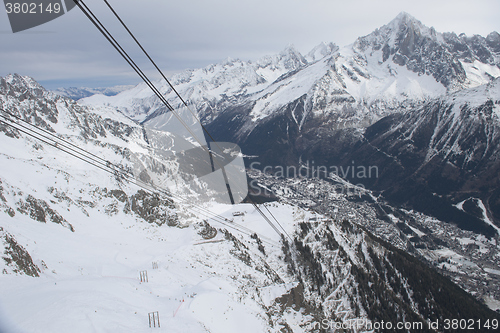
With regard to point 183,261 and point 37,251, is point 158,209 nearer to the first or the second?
point 183,261

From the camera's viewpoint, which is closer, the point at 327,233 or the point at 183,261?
the point at 183,261

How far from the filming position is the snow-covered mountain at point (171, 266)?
996 inches

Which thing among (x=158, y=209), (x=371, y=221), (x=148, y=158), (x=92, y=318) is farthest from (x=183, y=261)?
(x=371, y=221)

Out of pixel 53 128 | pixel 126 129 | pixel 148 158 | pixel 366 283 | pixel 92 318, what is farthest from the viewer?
pixel 126 129

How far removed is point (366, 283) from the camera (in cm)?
6794

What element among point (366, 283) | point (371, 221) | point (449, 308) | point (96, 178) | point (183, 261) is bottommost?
point (371, 221)

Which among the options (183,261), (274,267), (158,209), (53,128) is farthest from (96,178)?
(53,128)

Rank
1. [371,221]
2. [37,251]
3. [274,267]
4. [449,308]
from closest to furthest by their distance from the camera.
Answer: [37,251]
[274,267]
[449,308]
[371,221]

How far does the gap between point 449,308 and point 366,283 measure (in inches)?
1352

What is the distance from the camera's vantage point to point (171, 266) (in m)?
41.0

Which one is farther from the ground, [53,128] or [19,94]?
[19,94]

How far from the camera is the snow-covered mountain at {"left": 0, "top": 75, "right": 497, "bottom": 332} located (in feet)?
83.0

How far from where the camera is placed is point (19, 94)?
411 ft

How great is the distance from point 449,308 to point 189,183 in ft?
366
